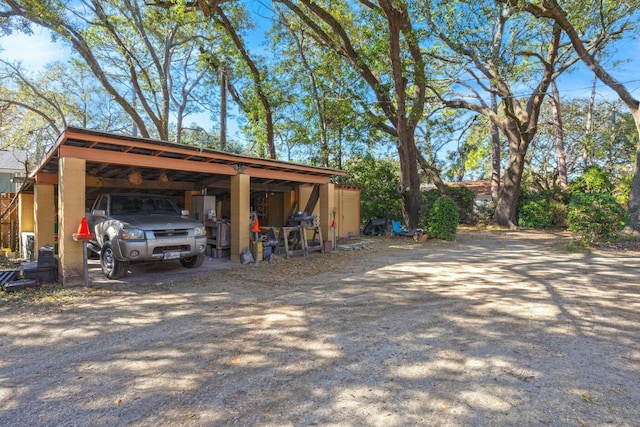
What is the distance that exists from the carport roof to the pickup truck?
2.99ft

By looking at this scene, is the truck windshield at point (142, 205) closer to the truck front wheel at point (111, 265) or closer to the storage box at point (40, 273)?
the truck front wheel at point (111, 265)

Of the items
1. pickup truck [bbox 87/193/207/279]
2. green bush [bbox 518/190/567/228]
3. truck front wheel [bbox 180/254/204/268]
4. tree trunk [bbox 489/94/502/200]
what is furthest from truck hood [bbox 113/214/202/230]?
tree trunk [bbox 489/94/502/200]

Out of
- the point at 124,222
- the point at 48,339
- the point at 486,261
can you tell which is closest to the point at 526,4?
the point at 486,261

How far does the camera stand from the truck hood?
6.43 meters

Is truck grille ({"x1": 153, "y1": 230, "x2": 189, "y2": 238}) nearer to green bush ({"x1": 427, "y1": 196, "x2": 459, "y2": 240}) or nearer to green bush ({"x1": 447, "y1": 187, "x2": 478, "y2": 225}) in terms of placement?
green bush ({"x1": 427, "y1": 196, "x2": 459, "y2": 240})

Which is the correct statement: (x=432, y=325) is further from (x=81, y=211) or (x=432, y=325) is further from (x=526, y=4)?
(x=526, y=4)

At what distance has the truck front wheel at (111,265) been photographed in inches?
259

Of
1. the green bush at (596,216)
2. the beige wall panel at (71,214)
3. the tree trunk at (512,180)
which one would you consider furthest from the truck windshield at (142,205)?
the tree trunk at (512,180)

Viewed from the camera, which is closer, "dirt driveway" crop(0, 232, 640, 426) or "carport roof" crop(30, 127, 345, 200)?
"dirt driveway" crop(0, 232, 640, 426)

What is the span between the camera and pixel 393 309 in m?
4.94

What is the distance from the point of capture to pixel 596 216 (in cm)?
1077

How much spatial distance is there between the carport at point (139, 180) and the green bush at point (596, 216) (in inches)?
314

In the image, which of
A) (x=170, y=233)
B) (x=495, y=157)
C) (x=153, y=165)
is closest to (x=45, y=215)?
(x=153, y=165)

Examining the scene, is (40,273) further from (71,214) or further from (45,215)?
(45,215)
